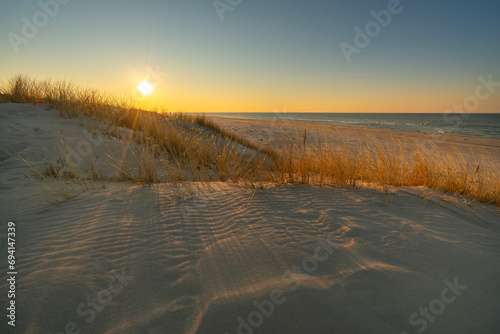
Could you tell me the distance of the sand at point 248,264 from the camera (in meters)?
1.24

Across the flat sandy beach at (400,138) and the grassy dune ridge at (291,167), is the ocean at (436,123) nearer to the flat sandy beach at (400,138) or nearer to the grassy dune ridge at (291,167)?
the grassy dune ridge at (291,167)

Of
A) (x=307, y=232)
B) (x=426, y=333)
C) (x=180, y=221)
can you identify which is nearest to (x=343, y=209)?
(x=307, y=232)

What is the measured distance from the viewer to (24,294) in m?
1.37

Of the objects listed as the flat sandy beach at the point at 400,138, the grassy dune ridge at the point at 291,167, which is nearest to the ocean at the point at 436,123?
the grassy dune ridge at the point at 291,167

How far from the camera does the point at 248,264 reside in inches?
66.4

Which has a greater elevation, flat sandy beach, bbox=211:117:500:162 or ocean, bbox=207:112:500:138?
ocean, bbox=207:112:500:138

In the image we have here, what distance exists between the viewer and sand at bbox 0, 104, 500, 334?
4.07 feet

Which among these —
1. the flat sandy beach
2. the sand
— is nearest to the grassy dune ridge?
the sand

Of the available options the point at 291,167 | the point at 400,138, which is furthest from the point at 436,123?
the point at 291,167

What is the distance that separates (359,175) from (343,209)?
5.16 feet

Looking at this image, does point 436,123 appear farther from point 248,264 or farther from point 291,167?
point 248,264

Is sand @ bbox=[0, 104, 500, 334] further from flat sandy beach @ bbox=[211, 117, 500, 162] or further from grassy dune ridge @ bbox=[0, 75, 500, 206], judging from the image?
flat sandy beach @ bbox=[211, 117, 500, 162]

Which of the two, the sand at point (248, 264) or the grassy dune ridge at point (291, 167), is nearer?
the sand at point (248, 264)

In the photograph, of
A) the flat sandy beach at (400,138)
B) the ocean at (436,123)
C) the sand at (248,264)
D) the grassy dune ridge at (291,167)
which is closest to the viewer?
the sand at (248,264)
